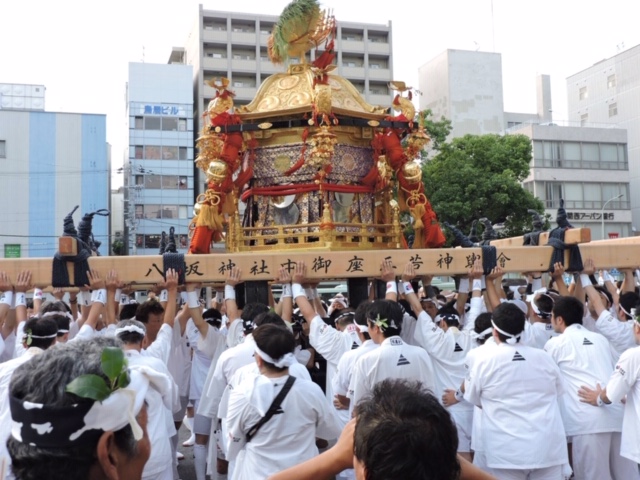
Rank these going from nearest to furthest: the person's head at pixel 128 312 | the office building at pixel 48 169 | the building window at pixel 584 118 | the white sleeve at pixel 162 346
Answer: the white sleeve at pixel 162 346
the person's head at pixel 128 312
the office building at pixel 48 169
the building window at pixel 584 118

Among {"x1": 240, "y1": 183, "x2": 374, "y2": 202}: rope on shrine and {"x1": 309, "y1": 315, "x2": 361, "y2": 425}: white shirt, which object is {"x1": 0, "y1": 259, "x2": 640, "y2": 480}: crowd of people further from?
{"x1": 240, "y1": 183, "x2": 374, "y2": 202}: rope on shrine

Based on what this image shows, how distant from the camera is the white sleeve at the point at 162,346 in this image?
4621 mm

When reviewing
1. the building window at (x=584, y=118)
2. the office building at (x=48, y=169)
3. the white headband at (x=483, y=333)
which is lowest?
the white headband at (x=483, y=333)

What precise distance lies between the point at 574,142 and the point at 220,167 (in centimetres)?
3079

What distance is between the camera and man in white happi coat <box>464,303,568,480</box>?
4.22 meters

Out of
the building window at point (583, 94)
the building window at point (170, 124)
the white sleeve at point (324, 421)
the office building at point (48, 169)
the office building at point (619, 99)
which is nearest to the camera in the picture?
the white sleeve at point (324, 421)

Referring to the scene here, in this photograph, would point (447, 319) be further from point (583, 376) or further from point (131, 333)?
point (131, 333)

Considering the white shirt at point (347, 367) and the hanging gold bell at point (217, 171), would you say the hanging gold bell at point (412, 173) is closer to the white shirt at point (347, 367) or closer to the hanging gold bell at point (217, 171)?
the hanging gold bell at point (217, 171)

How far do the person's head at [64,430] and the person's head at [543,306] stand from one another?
193 inches

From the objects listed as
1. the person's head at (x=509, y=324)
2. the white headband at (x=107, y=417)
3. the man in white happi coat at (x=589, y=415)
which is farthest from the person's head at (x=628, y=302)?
the white headband at (x=107, y=417)

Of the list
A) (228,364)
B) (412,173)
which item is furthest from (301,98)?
(228,364)

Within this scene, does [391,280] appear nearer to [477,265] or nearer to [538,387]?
[477,265]

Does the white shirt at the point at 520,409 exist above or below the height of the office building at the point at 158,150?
below

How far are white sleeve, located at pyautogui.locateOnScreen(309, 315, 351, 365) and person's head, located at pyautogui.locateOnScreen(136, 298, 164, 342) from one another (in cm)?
143
